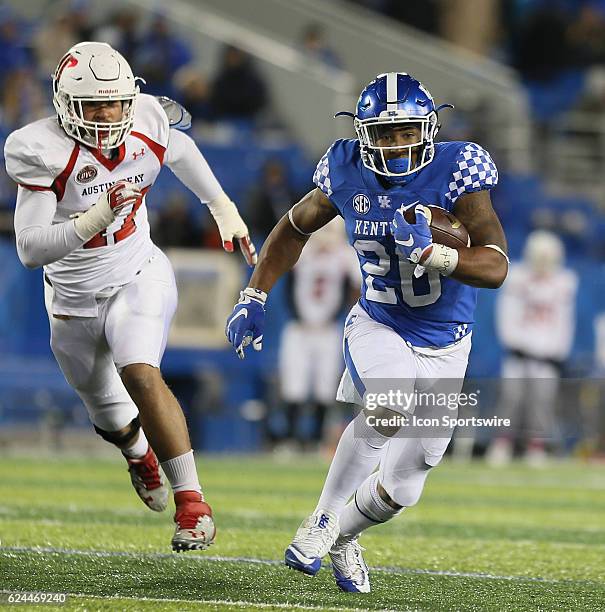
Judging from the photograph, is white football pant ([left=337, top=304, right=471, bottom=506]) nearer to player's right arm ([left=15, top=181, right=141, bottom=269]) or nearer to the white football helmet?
player's right arm ([left=15, top=181, right=141, bottom=269])

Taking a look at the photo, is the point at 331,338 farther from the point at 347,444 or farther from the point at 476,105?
the point at 347,444

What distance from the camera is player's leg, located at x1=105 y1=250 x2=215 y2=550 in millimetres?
4258

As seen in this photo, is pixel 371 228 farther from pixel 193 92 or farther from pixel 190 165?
pixel 193 92

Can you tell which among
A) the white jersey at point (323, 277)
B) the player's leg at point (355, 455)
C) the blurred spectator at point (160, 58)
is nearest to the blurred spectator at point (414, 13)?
the blurred spectator at point (160, 58)

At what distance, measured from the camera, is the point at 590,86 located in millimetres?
14016

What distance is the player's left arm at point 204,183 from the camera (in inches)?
186

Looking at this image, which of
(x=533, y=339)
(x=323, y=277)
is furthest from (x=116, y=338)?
(x=533, y=339)

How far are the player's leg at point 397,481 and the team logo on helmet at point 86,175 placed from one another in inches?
46.9

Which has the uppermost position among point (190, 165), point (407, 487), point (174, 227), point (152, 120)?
point (174, 227)

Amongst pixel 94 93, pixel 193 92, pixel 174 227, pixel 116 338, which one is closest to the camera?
pixel 94 93

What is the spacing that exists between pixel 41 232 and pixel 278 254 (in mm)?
777

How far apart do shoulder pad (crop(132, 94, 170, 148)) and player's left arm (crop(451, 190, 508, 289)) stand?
1072 millimetres

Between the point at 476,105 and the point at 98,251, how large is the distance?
331 inches

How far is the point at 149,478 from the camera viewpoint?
508 cm
